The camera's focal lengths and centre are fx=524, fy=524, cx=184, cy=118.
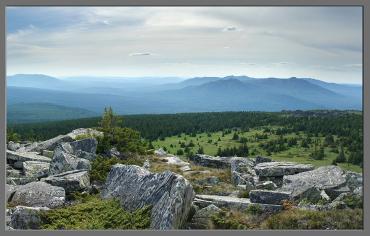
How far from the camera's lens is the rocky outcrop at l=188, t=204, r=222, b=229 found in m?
15.4

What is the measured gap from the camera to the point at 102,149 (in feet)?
80.7

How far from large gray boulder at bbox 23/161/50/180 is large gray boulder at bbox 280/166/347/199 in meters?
9.59

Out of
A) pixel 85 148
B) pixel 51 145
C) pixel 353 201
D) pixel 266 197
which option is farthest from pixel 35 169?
pixel 353 201

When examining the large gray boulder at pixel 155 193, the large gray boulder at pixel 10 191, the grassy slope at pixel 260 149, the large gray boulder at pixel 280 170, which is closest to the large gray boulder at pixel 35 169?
the large gray boulder at pixel 10 191

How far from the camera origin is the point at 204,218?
613 inches

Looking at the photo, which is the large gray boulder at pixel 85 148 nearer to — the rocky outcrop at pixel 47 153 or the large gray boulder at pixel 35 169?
the large gray boulder at pixel 35 169

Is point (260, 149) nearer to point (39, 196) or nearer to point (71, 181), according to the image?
point (71, 181)

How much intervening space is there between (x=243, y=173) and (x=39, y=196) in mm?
9621

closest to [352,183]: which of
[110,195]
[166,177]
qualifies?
[166,177]

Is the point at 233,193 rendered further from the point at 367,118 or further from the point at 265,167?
the point at 367,118

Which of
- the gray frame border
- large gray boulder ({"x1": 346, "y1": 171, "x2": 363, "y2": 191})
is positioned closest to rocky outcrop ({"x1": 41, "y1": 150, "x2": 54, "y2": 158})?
the gray frame border

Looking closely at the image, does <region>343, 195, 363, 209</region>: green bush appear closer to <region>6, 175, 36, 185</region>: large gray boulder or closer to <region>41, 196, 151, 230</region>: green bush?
<region>41, 196, 151, 230</region>: green bush

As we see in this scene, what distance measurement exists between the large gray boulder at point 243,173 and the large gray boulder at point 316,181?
151 centimetres

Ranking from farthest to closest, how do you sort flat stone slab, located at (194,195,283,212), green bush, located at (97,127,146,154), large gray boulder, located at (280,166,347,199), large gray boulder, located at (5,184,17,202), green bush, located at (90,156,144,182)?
green bush, located at (97,127,146,154), green bush, located at (90,156,144,182), large gray boulder, located at (280,166,347,199), large gray boulder, located at (5,184,17,202), flat stone slab, located at (194,195,283,212)
